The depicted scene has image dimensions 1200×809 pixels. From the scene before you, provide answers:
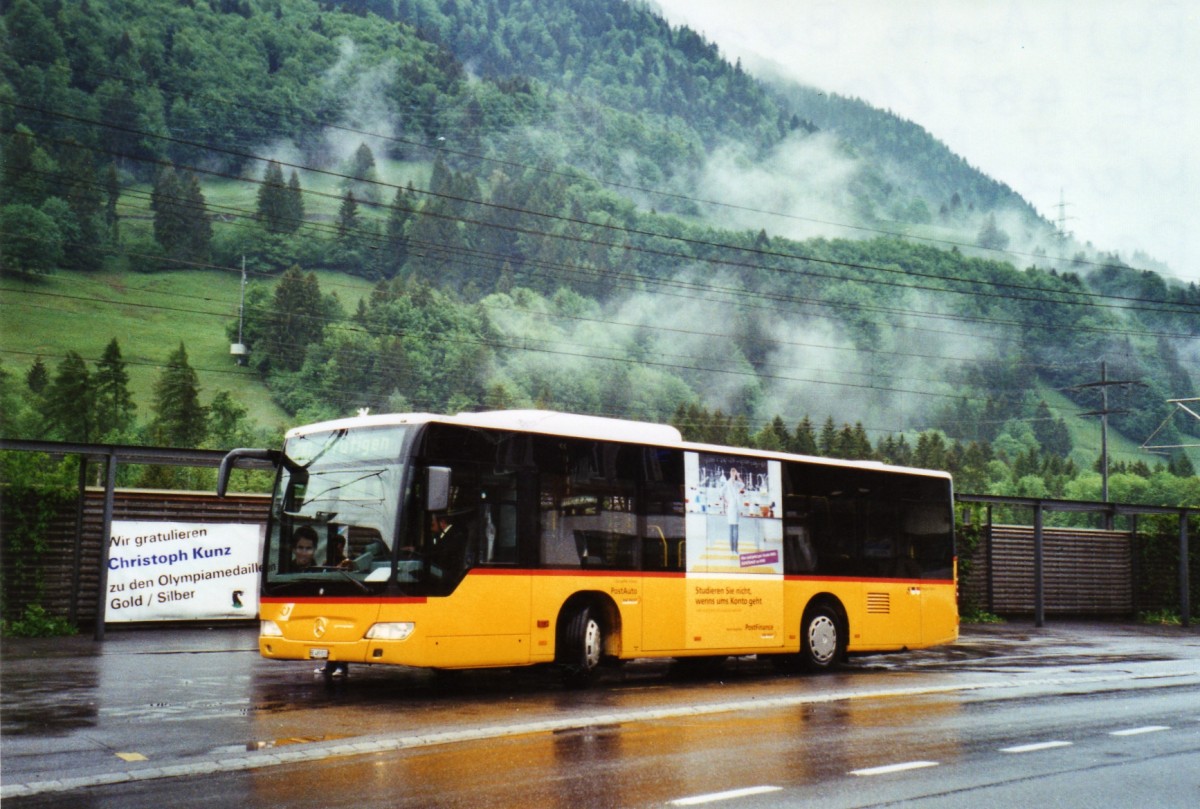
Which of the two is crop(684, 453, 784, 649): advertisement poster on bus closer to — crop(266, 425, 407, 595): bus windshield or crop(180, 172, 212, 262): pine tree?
crop(266, 425, 407, 595): bus windshield

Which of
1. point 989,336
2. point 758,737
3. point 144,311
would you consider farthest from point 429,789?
point 989,336

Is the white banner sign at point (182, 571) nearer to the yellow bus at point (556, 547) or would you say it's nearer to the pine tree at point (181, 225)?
the yellow bus at point (556, 547)

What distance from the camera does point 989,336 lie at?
176500 mm

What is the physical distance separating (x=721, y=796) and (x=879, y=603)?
38.1ft

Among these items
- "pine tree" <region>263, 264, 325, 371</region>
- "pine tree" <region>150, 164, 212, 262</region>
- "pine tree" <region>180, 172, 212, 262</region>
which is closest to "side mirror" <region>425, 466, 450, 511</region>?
"pine tree" <region>263, 264, 325, 371</region>

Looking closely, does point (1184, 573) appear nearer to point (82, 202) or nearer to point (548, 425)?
point (548, 425)

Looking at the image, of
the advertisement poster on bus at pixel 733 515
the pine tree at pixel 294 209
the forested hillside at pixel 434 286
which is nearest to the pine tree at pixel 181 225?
the forested hillside at pixel 434 286

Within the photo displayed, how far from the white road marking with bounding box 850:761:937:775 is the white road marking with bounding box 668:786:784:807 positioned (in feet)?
3.16

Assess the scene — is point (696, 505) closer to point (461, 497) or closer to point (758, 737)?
point (461, 497)

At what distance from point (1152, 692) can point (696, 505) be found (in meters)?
5.91

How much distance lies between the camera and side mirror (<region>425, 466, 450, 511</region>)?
13859 millimetres

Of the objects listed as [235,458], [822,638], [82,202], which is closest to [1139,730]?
[822,638]

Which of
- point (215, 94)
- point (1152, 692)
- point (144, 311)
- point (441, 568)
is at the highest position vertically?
point (215, 94)

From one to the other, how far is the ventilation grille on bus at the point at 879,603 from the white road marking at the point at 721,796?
36.0 ft
